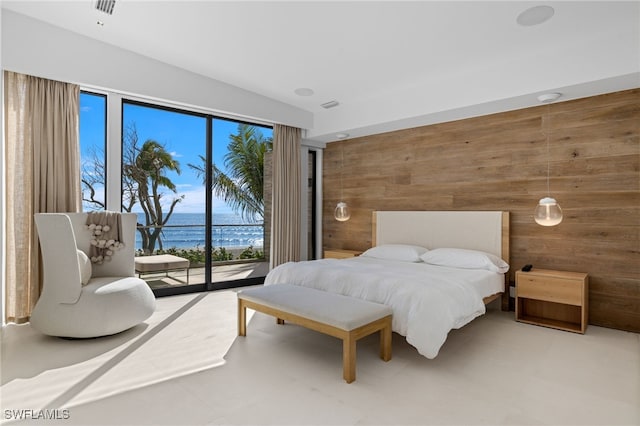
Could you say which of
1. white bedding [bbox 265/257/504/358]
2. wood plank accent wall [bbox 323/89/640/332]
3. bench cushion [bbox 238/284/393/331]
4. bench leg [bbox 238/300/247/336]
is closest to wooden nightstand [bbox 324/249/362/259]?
wood plank accent wall [bbox 323/89/640/332]

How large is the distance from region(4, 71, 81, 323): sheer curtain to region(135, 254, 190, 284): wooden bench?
1.13 metres

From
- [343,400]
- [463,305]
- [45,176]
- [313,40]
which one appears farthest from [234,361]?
[313,40]

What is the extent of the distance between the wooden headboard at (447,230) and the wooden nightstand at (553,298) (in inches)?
13.0

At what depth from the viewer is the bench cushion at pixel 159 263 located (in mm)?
4449

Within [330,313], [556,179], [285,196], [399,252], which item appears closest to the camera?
[330,313]

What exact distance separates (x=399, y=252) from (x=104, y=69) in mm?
3743

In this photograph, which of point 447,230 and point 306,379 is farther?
point 447,230

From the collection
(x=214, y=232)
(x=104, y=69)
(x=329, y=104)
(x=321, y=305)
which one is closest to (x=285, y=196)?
(x=214, y=232)

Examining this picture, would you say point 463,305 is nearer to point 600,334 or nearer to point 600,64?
point 600,334

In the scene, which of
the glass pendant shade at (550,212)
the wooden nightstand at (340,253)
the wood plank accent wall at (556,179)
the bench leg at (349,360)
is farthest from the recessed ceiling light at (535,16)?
the wooden nightstand at (340,253)

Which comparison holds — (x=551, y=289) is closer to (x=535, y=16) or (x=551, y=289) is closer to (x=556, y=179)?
(x=556, y=179)

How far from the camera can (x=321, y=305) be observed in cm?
269

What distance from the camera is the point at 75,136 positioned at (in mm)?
3578

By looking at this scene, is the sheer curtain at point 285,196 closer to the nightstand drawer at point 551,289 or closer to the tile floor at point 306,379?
the tile floor at point 306,379
